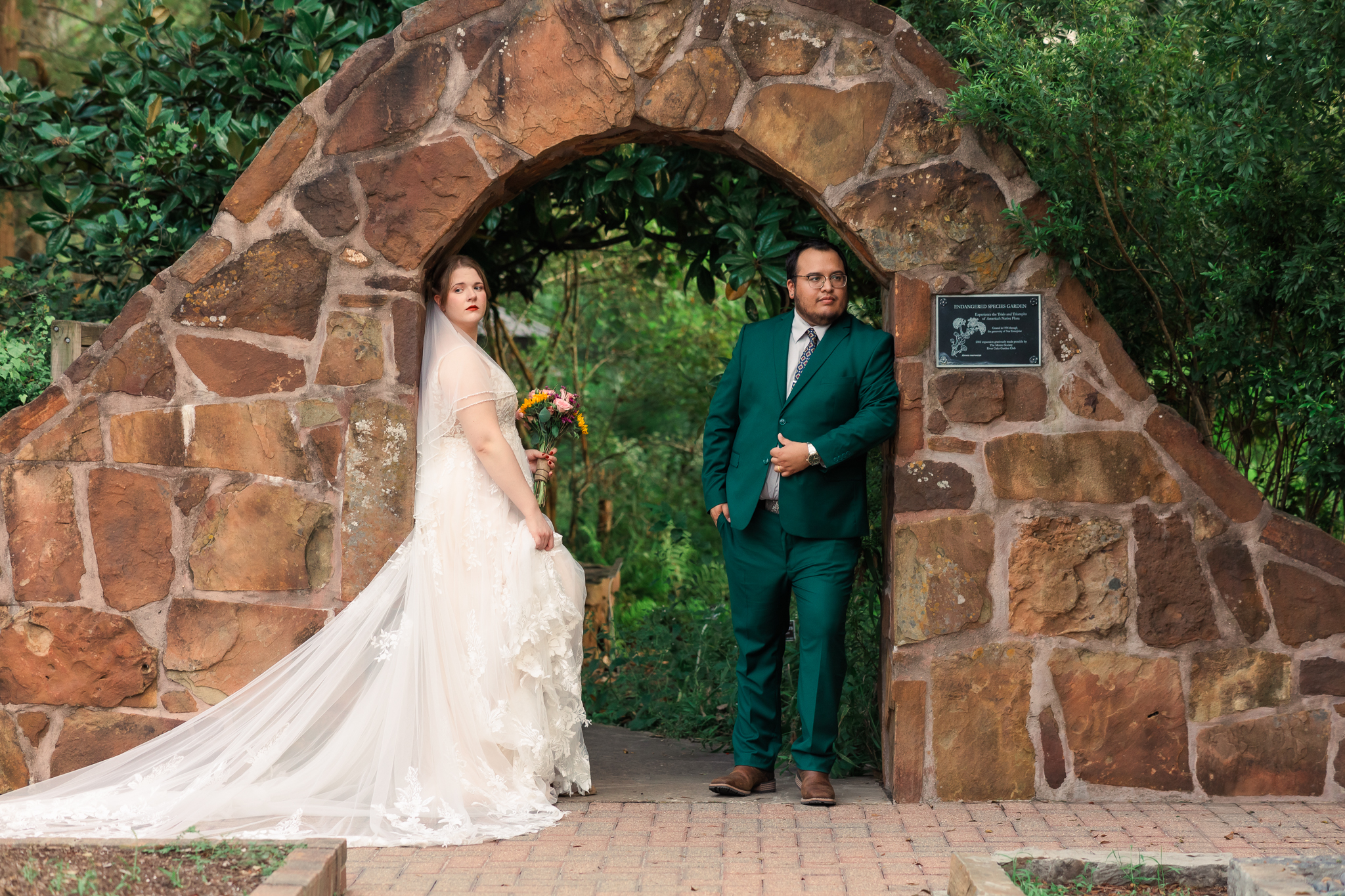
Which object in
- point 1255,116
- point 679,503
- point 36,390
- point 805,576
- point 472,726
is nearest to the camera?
point 1255,116

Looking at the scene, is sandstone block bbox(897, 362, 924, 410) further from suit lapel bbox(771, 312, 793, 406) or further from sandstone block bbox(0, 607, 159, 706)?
sandstone block bbox(0, 607, 159, 706)

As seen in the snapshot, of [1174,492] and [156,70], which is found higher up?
[156,70]

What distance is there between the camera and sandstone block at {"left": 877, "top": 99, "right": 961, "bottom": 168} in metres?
4.04

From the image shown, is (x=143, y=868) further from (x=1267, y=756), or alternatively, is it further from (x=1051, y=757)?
(x=1267, y=756)

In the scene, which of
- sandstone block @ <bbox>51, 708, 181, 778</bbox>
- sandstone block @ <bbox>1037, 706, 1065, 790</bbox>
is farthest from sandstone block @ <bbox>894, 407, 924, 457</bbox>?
sandstone block @ <bbox>51, 708, 181, 778</bbox>

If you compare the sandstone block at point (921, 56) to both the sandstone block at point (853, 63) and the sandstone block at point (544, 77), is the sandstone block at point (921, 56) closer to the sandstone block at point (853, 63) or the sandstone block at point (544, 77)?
the sandstone block at point (853, 63)

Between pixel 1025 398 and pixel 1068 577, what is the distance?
2.08ft

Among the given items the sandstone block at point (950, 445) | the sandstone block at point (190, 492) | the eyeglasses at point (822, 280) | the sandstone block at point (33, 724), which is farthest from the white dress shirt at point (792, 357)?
the sandstone block at point (33, 724)

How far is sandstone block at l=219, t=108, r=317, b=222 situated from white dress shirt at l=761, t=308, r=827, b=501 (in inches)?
72.2

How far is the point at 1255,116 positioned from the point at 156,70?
4.65 m

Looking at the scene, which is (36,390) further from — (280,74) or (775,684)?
(775,684)

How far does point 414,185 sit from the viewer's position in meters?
4.03

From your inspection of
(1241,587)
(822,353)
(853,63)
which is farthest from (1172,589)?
(853,63)

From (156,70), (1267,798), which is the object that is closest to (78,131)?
(156,70)
